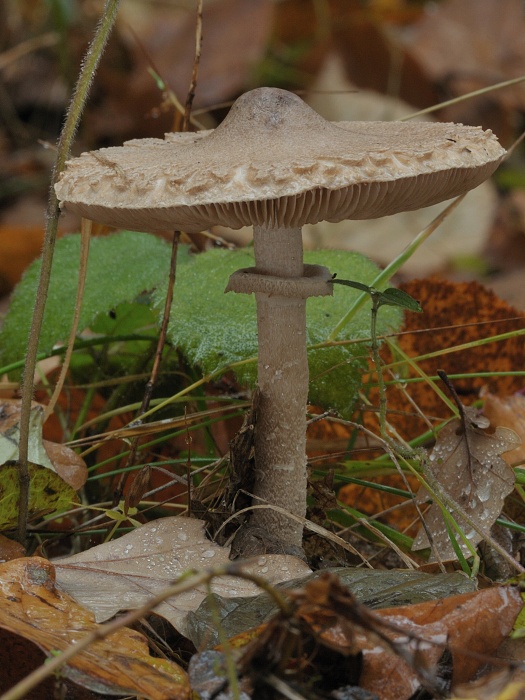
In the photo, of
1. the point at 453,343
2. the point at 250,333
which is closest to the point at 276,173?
the point at 250,333

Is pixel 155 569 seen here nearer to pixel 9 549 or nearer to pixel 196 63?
pixel 9 549

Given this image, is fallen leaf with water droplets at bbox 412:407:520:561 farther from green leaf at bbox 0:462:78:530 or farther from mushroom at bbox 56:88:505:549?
green leaf at bbox 0:462:78:530

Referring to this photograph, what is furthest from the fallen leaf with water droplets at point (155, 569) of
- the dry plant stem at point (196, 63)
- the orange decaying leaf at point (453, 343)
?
the dry plant stem at point (196, 63)

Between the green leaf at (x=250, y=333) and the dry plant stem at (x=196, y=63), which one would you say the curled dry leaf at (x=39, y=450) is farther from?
the dry plant stem at (x=196, y=63)

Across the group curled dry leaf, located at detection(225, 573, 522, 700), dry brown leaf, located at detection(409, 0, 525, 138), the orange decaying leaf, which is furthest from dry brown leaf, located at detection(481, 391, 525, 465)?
dry brown leaf, located at detection(409, 0, 525, 138)

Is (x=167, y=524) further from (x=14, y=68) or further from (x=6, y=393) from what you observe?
(x=14, y=68)

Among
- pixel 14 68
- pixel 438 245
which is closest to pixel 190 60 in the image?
pixel 14 68
